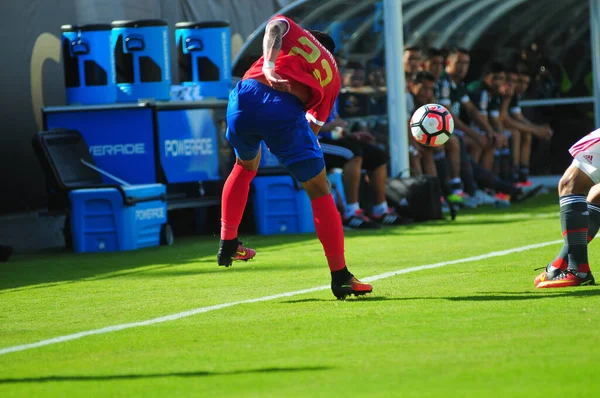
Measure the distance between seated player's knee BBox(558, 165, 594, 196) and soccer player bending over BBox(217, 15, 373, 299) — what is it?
1310 mm

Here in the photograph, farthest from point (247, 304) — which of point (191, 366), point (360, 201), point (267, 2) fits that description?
point (267, 2)

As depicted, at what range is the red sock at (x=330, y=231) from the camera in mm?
7133

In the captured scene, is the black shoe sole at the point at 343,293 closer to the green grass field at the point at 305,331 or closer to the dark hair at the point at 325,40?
the green grass field at the point at 305,331

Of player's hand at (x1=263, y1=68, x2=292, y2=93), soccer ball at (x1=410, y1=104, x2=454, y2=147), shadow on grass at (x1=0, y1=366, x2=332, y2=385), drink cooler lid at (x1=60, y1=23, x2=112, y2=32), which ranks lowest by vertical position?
shadow on grass at (x1=0, y1=366, x2=332, y2=385)

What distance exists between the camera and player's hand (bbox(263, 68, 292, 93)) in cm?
698

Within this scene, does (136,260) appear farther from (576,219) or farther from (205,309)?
(576,219)

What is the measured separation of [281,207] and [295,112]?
6.36 m

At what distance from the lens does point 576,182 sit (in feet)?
23.7

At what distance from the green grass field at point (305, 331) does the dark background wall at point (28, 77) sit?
3.33 meters

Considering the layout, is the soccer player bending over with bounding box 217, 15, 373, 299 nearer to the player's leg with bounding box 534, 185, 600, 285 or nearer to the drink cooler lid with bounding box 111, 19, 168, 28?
the player's leg with bounding box 534, 185, 600, 285

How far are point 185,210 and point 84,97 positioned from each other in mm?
1978

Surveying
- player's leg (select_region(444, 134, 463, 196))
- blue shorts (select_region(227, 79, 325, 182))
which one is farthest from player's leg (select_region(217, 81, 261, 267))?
player's leg (select_region(444, 134, 463, 196))

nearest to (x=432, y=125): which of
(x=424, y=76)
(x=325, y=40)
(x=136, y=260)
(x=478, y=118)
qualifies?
(x=325, y=40)

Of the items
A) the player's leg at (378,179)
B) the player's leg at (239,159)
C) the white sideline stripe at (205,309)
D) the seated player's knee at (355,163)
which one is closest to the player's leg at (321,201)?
the player's leg at (239,159)
